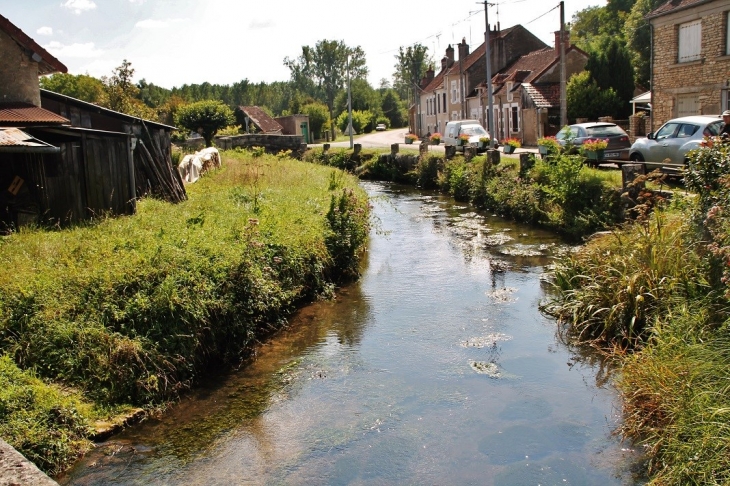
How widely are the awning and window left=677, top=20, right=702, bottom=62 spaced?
23488 millimetres

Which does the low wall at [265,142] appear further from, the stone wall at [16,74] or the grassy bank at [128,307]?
the grassy bank at [128,307]

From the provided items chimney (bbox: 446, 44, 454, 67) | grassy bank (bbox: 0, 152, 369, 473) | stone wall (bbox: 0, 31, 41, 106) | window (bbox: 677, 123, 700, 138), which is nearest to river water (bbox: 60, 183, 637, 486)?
grassy bank (bbox: 0, 152, 369, 473)

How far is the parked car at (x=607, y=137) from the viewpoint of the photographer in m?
20.4

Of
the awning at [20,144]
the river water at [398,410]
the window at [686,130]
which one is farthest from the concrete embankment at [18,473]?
the window at [686,130]

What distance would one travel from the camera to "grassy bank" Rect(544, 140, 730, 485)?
6176mm

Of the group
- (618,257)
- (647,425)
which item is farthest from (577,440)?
(618,257)

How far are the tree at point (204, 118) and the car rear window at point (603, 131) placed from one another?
26.7 meters

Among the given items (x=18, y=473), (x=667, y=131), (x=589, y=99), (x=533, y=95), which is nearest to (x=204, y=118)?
(x=533, y=95)

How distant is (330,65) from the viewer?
105312mm

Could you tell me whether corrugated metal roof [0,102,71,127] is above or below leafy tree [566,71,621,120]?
below

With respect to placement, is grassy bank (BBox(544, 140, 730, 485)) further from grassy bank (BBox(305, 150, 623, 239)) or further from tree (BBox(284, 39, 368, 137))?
tree (BBox(284, 39, 368, 137))

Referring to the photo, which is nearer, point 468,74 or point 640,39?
point 640,39

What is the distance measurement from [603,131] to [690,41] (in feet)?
27.0

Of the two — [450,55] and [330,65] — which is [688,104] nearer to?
[450,55]
